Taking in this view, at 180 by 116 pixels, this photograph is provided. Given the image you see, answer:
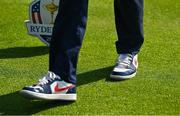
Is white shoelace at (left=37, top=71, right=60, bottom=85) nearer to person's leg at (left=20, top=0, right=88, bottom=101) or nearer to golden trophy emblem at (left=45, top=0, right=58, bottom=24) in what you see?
person's leg at (left=20, top=0, right=88, bottom=101)

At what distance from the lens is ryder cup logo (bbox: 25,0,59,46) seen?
341 cm

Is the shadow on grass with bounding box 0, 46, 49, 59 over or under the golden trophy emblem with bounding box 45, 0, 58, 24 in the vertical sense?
under

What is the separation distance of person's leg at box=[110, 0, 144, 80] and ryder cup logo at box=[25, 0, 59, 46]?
58cm

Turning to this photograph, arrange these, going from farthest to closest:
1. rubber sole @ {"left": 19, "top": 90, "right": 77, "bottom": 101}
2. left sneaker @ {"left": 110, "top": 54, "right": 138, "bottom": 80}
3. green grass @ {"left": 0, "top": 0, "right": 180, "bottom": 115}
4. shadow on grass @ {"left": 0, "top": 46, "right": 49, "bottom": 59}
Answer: shadow on grass @ {"left": 0, "top": 46, "right": 49, "bottom": 59}, left sneaker @ {"left": 110, "top": 54, "right": 138, "bottom": 80}, green grass @ {"left": 0, "top": 0, "right": 180, "bottom": 115}, rubber sole @ {"left": 19, "top": 90, "right": 77, "bottom": 101}

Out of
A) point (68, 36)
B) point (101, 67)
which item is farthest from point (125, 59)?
point (68, 36)

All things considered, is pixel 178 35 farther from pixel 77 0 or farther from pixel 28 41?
pixel 77 0

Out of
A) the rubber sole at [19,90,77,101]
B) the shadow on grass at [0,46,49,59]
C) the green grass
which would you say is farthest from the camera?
the shadow on grass at [0,46,49,59]

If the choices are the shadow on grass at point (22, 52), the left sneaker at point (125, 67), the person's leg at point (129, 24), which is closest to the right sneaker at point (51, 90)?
the left sneaker at point (125, 67)

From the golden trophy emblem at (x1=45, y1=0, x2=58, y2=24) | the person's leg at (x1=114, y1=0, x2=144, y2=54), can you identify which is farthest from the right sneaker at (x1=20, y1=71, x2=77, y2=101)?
Result: the golden trophy emblem at (x1=45, y1=0, x2=58, y2=24)

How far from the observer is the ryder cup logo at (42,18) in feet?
11.2

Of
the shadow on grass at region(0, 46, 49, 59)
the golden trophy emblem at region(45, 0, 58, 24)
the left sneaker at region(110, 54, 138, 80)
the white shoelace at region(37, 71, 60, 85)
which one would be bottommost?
the shadow on grass at region(0, 46, 49, 59)

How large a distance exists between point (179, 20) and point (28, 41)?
4.09 feet

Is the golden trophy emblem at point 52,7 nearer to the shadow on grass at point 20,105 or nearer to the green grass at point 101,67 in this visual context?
the green grass at point 101,67

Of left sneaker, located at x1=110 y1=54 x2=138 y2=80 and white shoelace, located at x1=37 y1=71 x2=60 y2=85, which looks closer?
white shoelace, located at x1=37 y1=71 x2=60 y2=85
